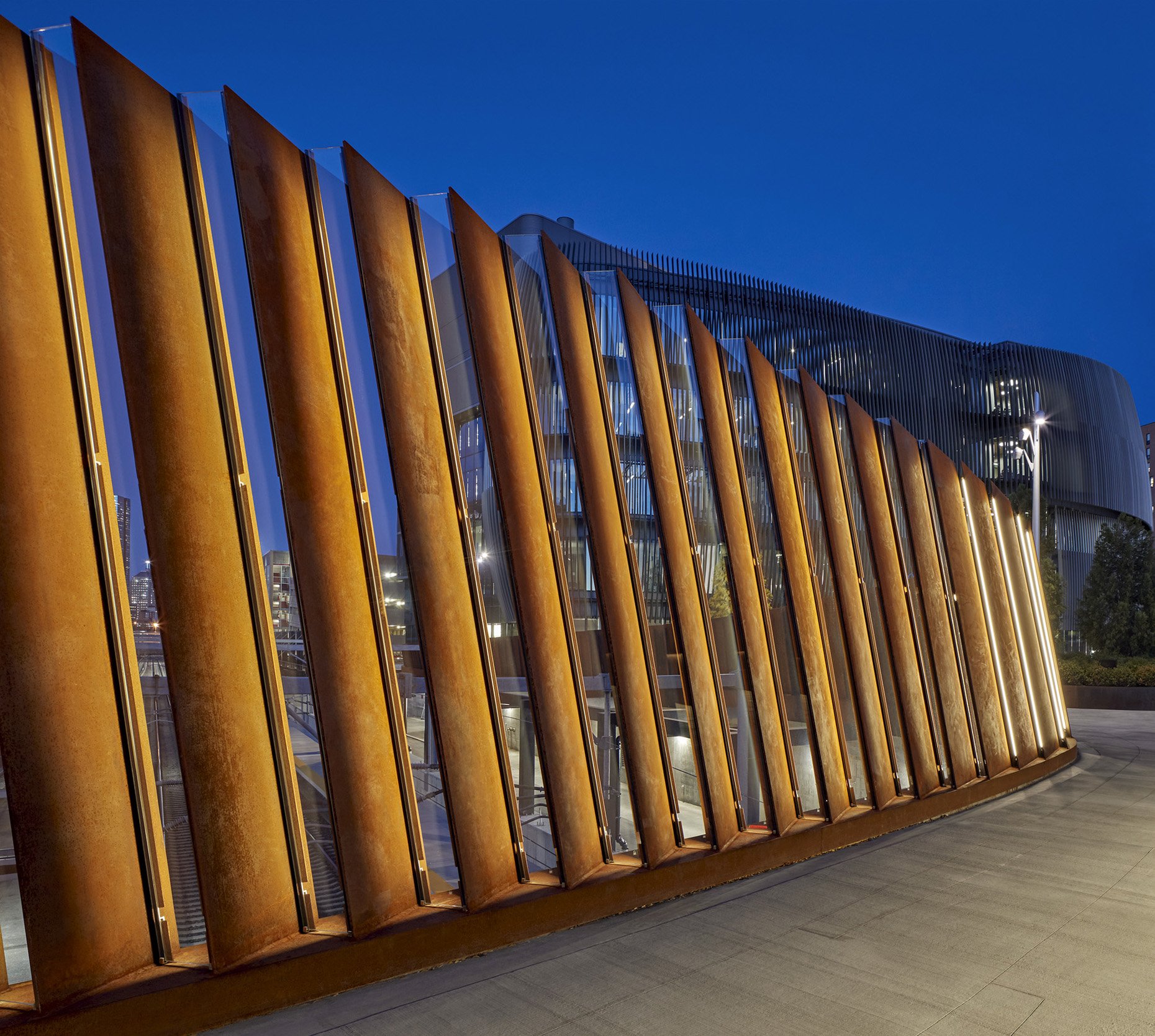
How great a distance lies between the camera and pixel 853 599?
10789mm

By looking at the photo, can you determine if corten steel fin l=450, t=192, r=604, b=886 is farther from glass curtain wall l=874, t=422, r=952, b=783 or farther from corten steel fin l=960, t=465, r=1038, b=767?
corten steel fin l=960, t=465, r=1038, b=767

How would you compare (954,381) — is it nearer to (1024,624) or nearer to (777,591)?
(1024,624)

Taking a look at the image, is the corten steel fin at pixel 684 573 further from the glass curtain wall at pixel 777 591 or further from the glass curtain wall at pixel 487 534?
the glass curtain wall at pixel 487 534

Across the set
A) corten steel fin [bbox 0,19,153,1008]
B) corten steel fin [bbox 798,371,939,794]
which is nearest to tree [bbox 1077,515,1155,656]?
corten steel fin [bbox 798,371,939,794]

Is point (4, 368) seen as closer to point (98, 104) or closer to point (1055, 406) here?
point (98, 104)

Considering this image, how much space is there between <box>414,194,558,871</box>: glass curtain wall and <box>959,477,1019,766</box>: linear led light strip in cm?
916

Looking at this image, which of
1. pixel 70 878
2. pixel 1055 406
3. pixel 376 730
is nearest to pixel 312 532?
pixel 376 730

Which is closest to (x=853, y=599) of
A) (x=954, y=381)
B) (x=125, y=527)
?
(x=125, y=527)

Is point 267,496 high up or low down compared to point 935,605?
up

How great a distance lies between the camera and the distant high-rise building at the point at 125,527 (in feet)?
15.6

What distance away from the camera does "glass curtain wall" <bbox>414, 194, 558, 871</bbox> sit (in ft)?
21.5

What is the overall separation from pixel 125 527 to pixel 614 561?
396 cm

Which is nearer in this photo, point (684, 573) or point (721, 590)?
point (684, 573)

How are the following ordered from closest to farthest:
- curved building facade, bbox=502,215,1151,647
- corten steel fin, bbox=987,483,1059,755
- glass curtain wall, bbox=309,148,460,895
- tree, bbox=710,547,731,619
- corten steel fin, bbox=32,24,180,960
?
corten steel fin, bbox=32,24,180,960 < glass curtain wall, bbox=309,148,460,895 < tree, bbox=710,547,731,619 < corten steel fin, bbox=987,483,1059,755 < curved building facade, bbox=502,215,1151,647
